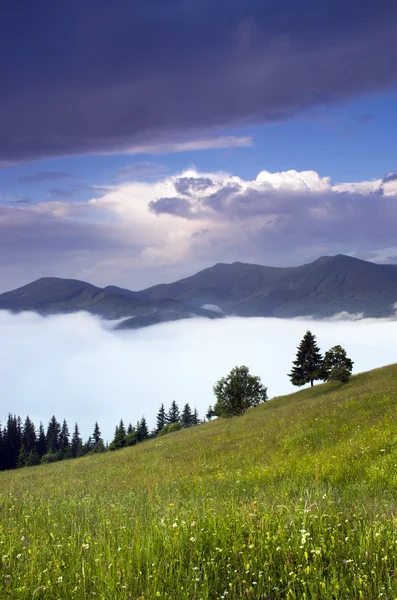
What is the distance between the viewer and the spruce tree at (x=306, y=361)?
7269cm

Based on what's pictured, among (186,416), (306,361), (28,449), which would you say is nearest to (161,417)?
(186,416)

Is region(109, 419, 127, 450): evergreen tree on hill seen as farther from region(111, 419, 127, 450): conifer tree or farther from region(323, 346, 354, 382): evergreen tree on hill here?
region(323, 346, 354, 382): evergreen tree on hill

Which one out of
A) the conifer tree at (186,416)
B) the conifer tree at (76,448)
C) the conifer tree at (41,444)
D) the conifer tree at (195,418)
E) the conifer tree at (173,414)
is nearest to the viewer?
the conifer tree at (41,444)

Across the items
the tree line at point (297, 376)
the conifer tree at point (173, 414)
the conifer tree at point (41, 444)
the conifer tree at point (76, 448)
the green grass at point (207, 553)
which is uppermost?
the tree line at point (297, 376)

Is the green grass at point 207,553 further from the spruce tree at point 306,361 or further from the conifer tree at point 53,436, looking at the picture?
the conifer tree at point 53,436

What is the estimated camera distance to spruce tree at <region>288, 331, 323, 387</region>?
72.7 metres

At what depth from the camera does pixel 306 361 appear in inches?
2886

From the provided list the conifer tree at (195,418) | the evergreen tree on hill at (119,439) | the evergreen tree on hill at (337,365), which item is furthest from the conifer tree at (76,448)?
the evergreen tree on hill at (337,365)

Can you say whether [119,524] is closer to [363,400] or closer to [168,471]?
[168,471]

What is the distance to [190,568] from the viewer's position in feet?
18.6

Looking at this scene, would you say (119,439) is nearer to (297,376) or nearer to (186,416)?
(186,416)

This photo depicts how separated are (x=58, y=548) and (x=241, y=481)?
31.7ft

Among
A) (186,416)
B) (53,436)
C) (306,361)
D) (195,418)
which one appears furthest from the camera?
(195,418)

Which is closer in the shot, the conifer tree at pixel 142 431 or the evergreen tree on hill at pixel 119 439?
the evergreen tree on hill at pixel 119 439
